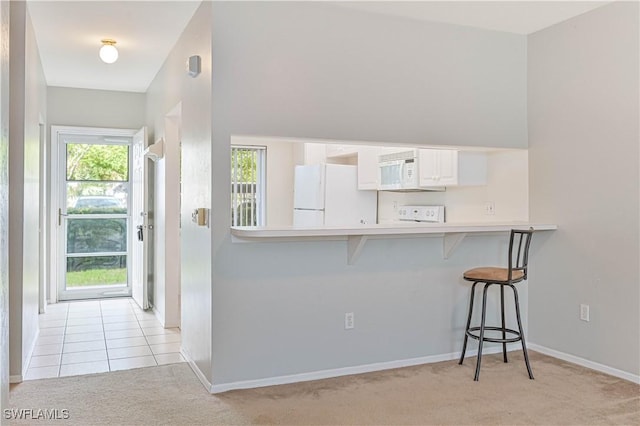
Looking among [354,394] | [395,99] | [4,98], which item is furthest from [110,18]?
[354,394]

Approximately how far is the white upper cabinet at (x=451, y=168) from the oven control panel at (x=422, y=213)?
36 cm

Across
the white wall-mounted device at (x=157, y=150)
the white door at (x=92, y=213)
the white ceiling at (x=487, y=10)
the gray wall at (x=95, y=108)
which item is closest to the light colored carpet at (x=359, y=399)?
the white wall-mounted device at (x=157, y=150)

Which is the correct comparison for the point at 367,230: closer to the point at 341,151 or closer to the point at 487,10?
the point at 487,10

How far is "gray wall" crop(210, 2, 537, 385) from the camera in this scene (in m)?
3.32

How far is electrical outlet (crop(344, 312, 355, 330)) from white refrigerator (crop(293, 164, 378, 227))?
1.96 metres

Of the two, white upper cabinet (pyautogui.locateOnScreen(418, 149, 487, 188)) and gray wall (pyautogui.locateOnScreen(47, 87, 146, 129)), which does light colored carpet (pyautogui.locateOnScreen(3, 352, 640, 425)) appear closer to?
white upper cabinet (pyautogui.locateOnScreen(418, 149, 487, 188))

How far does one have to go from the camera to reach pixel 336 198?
564 centimetres

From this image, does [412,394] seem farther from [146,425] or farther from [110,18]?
[110,18]

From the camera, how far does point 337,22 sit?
362 centimetres

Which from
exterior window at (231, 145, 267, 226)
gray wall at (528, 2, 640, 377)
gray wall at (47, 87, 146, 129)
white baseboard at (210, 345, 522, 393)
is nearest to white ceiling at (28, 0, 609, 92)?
gray wall at (528, 2, 640, 377)

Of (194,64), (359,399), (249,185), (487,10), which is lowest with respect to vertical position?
(359,399)

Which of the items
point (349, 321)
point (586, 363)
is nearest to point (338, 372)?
point (349, 321)

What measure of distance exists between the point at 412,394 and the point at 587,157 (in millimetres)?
2108

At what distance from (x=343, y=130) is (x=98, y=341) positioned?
2.74 metres
